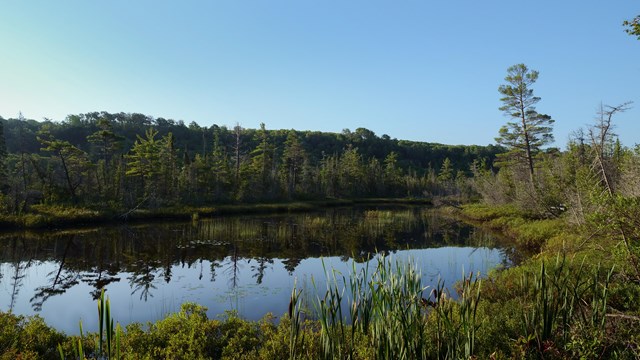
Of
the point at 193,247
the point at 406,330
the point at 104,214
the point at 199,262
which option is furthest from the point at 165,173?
the point at 406,330

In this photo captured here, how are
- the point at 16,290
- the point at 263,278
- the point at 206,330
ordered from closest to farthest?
the point at 206,330
the point at 16,290
the point at 263,278

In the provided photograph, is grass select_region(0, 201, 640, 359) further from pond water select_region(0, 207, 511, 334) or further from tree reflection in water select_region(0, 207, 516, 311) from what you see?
tree reflection in water select_region(0, 207, 516, 311)

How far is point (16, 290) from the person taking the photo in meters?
11.5

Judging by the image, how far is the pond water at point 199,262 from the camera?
10.2 m

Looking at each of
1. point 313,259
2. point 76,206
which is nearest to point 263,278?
point 313,259

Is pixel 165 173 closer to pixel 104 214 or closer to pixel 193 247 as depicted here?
pixel 104 214

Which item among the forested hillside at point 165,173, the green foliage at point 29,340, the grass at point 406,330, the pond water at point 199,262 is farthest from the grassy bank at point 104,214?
the green foliage at point 29,340

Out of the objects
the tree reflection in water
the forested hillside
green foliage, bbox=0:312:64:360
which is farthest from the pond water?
the forested hillside

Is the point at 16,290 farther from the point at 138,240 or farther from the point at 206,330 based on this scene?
the point at 206,330

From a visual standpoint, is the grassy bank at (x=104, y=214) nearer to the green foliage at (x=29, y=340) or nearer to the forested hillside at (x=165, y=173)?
the forested hillside at (x=165, y=173)

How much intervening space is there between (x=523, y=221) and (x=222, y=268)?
1934cm

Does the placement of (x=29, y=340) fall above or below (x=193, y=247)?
above

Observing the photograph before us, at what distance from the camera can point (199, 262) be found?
51.6 feet

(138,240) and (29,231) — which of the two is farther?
(29,231)
